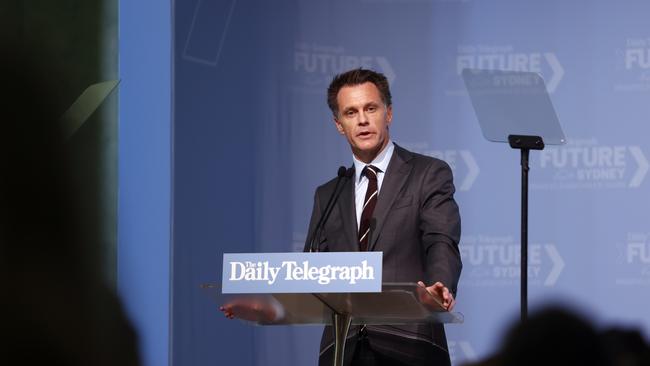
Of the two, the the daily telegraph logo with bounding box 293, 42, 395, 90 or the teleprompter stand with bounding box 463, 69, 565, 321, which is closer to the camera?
the teleprompter stand with bounding box 463, 69, 565, 321

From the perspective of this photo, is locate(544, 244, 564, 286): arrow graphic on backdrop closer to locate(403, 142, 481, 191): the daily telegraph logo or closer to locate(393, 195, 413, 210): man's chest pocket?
locate(403, 142, 481, 191): the daily telegraph logo

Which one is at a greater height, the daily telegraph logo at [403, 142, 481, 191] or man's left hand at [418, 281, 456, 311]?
the daily telegraph logo at [403, 142, 481, 191]

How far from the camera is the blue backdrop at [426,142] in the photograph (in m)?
5.72

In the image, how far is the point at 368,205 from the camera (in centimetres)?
327

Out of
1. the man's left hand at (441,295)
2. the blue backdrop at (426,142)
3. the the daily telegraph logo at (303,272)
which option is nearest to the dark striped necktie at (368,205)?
the man's left hand at (441,295)

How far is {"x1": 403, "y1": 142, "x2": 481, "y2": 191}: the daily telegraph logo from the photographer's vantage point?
5.86 metres

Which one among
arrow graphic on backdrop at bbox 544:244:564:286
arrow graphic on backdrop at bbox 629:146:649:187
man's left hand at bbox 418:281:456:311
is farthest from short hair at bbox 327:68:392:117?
arrow graphic on backdrop at bbox 629:146:649:187

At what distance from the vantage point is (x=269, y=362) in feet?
19.1

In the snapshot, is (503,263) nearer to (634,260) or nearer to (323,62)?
(634,260)

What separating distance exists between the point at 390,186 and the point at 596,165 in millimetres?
2772

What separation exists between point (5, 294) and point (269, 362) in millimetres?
5518

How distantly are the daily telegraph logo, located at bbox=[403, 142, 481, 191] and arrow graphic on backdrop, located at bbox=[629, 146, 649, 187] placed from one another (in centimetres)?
85

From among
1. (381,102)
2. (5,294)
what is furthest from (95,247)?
(381,102)

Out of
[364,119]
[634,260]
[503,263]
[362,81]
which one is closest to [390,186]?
[364,119]
